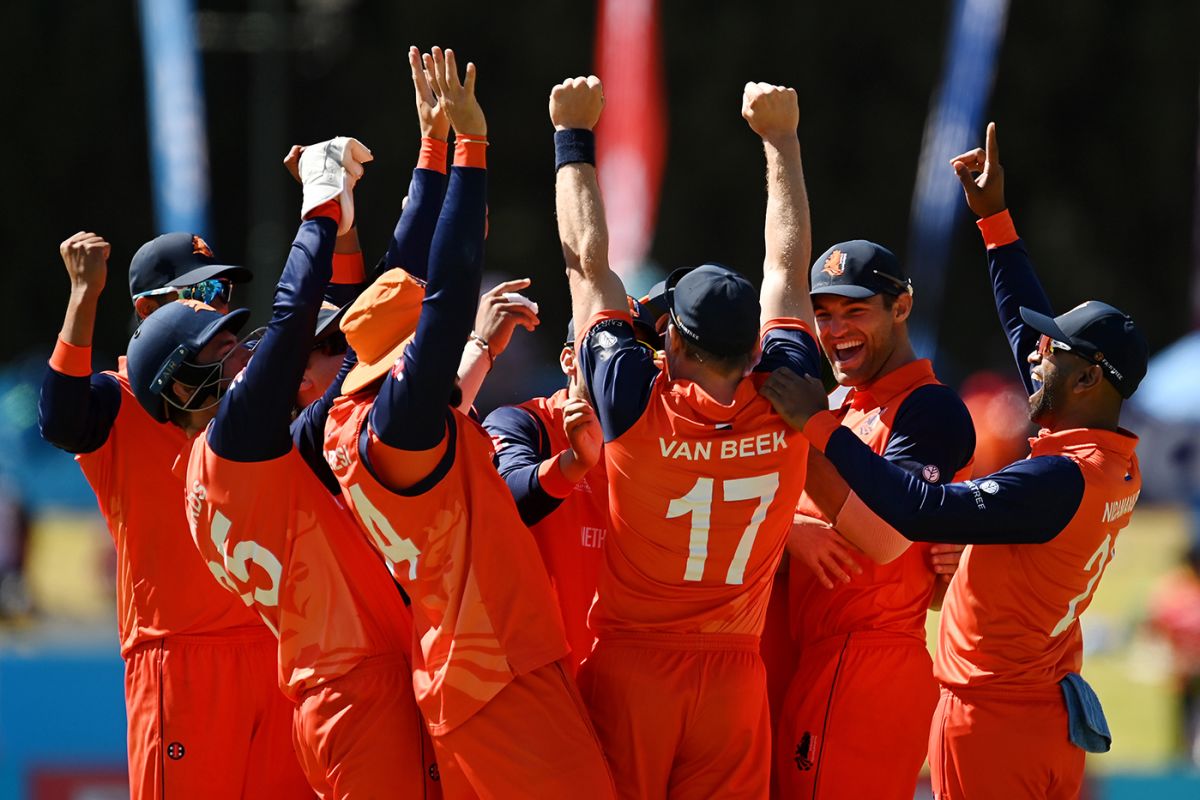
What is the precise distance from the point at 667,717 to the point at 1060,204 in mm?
33472

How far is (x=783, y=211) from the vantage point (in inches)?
215

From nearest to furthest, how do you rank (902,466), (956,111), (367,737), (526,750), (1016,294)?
1. (526,750)
2. (367,737)
3. (902,466)
4. (1016,294)
5. (956,111)

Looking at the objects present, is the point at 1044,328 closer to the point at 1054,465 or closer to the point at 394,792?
the point at 1054,465

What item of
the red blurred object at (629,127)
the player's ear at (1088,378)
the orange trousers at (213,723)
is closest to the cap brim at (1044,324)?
the player's ear at (1088,378)

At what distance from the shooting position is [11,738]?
36.0ft

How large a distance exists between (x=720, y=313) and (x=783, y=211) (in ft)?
2.27

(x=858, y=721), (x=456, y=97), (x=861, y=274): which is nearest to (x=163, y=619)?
(x=456, y=97)

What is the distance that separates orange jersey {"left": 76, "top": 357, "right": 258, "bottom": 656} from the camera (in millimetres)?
5691

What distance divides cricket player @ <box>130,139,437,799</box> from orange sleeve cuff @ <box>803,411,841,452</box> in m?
1.39

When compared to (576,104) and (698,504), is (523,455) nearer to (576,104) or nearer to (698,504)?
(698,504)

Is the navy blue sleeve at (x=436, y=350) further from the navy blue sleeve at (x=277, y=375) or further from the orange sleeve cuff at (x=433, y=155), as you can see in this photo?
the orange sleeve cuff at (x=433, y=155)

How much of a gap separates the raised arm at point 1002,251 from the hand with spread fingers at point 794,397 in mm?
1379

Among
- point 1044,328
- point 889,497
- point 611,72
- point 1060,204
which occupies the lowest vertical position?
point 1060,204

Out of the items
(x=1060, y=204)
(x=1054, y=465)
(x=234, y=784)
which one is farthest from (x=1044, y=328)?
(x=1060, y=204)
